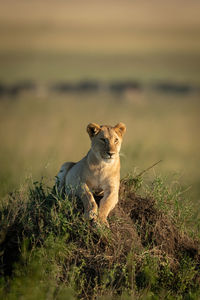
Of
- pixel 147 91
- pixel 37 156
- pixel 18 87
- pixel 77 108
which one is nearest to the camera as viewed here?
pixel 37 156

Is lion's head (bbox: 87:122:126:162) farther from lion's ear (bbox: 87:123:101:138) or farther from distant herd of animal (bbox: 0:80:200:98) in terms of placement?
distant herd of animal (bbox: 0:80:200:98)

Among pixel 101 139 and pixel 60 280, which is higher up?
pixel 101 139

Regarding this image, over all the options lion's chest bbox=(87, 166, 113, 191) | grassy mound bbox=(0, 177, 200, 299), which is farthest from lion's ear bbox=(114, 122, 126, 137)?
grassy mound bbox=(0, 177, 200, 299)

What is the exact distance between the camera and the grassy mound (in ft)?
22.8

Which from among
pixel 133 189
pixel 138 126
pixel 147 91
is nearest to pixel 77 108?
pixel 138 126

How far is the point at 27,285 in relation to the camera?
257 inches

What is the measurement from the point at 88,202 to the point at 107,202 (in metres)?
0.26

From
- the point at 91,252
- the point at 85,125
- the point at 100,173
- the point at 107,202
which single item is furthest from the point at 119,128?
the point at 85,125

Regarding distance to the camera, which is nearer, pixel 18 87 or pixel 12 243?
pixel 12 243

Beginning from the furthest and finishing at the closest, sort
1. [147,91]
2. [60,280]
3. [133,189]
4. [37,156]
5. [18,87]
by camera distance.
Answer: [147,91]
[18,87]
[37,156]
[133,189]
[60,280]

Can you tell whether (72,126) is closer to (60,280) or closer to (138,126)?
(138,126)

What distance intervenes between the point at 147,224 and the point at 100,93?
54.7 m

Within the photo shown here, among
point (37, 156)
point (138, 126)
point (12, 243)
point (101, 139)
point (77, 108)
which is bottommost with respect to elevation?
point (12, 243)

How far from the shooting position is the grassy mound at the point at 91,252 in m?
6.96
